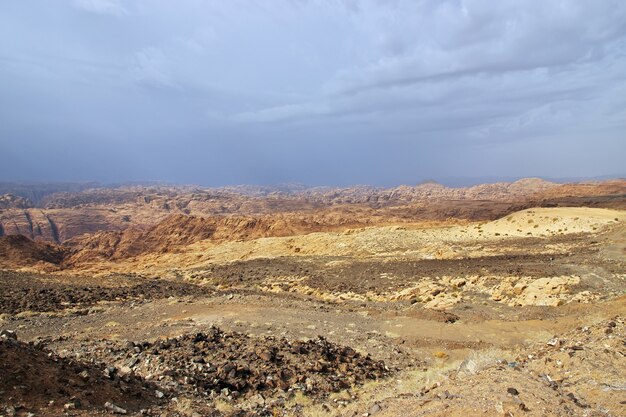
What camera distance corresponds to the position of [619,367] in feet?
25.1

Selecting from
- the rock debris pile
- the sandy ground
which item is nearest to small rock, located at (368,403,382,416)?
the sandy ground

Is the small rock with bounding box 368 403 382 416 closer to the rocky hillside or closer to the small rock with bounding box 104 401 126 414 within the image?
the small rock with bounding box 104 401 126 414

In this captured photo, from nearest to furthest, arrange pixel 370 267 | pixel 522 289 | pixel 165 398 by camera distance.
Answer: pixel 165 398
pixel 522 289
pixel 370 267

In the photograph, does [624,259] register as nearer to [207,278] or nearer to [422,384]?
[422,384]

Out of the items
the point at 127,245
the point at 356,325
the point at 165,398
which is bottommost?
the point at 127,245

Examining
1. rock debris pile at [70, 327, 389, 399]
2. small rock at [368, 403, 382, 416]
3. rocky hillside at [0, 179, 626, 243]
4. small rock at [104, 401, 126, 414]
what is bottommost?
rocky hillside at [0, 179, 626, 243]

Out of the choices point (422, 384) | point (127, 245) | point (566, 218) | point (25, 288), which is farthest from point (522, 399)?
point (127, 245)

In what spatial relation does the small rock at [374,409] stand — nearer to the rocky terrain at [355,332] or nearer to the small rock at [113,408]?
the rocky terrain at [355,332]

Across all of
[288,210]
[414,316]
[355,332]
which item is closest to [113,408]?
[355,332]

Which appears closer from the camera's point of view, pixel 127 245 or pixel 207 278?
pixel 207 278

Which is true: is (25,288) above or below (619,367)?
below

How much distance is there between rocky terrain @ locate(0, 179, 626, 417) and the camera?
731 cm

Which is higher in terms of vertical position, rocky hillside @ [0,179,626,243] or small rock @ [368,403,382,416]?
small rock @ [368,403,382,416]

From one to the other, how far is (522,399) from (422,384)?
3307 mm
